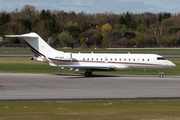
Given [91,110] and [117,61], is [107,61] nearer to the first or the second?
[117,61]

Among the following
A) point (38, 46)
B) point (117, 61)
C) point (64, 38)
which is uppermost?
point (64, 38)

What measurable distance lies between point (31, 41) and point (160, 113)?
22297 millimetres

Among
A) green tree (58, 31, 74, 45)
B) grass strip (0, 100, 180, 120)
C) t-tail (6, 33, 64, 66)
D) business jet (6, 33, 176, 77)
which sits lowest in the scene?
grass strip (0, 100, 180, 120)

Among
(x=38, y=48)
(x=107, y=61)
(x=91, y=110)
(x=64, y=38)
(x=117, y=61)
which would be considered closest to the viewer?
(x=91, y=110)

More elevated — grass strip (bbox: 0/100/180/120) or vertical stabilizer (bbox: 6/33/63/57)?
vertical stabilizer (bbox: 6/33/63/57)

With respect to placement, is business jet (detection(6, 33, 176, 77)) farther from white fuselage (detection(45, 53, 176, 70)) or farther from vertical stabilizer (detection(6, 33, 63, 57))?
vertical stabilizer (detection(6, 33, 63, 57))

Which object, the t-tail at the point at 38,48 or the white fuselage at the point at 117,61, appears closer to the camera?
the white fuselage at the point at 117,61

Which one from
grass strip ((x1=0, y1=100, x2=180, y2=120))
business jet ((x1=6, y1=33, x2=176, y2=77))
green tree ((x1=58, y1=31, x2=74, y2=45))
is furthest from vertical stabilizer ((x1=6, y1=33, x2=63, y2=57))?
green tree ((x1=58, y1=31, x2=74, y2=45))

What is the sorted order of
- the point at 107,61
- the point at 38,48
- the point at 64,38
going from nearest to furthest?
the point at 107,61
the point at 38,48
the point at 64,38

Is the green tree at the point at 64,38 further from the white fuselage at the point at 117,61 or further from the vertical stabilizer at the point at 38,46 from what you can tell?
the white fuselage at the point at 117,61

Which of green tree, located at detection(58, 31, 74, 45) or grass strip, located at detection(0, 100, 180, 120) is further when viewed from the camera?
green tree, located at detection(58, 31, 74, 45)

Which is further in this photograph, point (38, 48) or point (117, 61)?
point (38, 48)

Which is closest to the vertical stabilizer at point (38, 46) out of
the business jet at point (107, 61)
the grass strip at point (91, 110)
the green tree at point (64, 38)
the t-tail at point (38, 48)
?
the t-tail at point (38, 48)

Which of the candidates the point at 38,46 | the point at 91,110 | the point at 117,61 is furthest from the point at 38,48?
the point at 91,110
